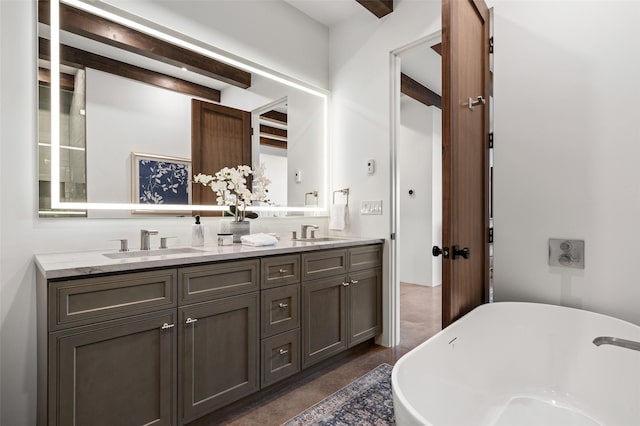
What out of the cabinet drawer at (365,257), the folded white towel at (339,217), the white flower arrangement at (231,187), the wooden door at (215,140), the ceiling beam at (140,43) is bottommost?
the cabinet drawer at (365,257)

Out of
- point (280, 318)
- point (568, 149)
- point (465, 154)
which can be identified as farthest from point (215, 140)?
point (568, 149)

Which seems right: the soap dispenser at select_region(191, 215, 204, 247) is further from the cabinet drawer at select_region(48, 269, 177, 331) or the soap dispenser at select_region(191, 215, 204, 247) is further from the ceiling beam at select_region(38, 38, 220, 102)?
the ceiling beam at select_region(38, 38, 220, 102)

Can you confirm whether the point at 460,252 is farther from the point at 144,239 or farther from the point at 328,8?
the point at 328,8

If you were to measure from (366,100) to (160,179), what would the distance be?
1780 millimetres

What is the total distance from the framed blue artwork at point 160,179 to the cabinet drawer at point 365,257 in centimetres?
123

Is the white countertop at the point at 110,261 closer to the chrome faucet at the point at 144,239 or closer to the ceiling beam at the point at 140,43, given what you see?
the chrome faucet at the point at 144,239

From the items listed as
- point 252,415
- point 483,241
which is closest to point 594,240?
point 483,241

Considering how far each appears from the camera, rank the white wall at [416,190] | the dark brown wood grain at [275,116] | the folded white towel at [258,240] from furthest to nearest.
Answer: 1. the white wall at [416,190]
2. the dark brown wood grain at [275,116]
3. the folded white towel at [258,240]

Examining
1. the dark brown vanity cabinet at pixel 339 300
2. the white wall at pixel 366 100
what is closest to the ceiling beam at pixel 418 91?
the white wall at pixel 366 100

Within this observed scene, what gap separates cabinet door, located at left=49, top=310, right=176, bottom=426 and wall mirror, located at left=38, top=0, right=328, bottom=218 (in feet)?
2.47

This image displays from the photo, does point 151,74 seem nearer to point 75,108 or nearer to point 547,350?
point 75,108

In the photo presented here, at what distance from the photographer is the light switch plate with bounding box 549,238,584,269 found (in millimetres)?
1749

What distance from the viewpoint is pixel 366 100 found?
111 inches

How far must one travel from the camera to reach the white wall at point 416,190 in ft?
15.5
